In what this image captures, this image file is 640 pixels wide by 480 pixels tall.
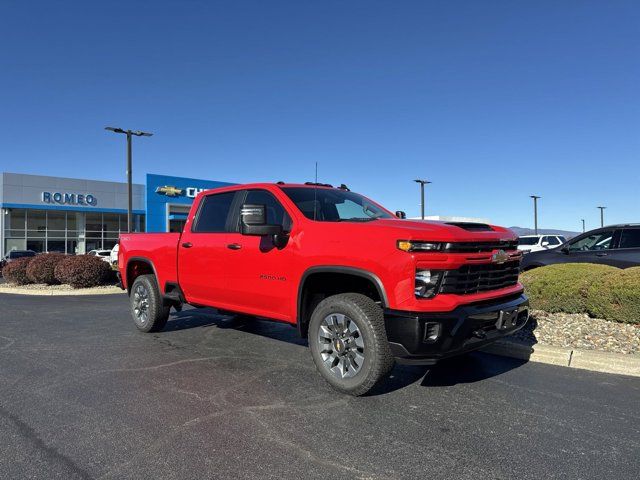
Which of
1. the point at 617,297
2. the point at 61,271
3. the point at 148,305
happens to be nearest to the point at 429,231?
the point at 617,297

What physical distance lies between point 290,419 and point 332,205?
239cm

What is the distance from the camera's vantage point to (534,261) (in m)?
10.2

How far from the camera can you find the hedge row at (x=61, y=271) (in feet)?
48.2

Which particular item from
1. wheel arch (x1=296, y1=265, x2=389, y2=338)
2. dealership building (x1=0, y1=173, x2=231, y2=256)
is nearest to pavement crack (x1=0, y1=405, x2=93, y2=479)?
wheel arch (x1=296, y1=265, x2=389, y2=338)

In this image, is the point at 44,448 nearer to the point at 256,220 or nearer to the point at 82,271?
the point at 256,220

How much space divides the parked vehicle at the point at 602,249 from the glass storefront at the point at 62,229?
1421 inches

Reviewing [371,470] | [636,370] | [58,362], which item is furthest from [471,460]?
[58,362]

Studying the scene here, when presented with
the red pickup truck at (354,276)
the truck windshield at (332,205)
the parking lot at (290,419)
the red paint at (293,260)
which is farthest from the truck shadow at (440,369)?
the truck windshield at (332,205)

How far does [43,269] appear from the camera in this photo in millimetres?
15781

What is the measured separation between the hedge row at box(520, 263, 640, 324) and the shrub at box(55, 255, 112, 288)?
12609 millimetres

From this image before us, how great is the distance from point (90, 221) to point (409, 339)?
4055cm

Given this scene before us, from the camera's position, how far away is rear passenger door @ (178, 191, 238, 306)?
563 centimetres

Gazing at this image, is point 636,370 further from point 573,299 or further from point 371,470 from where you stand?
point 371,470

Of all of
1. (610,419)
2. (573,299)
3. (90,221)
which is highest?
(90,221)
